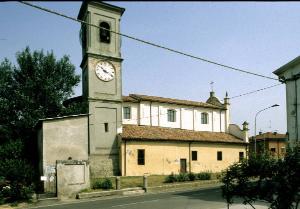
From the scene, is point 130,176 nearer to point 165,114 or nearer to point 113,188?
point 113,188

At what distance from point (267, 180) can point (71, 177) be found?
53.1 ft

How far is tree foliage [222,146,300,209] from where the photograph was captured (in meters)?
9.63

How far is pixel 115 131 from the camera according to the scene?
32.9 meters

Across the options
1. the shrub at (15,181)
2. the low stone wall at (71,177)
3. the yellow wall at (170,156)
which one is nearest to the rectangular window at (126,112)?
the yellow wall at (170,156)

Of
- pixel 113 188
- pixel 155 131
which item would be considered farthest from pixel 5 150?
pixel 155 131

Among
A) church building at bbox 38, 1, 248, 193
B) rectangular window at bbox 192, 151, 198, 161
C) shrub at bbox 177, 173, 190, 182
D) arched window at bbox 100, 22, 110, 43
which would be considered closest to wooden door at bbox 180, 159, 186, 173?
church building at bbox 38, 1, 248, 193

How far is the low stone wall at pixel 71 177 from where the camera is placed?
2266 cm

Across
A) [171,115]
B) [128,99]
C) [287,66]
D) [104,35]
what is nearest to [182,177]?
[128,99]

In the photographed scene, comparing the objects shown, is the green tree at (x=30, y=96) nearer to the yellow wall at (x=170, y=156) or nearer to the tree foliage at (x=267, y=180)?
the yellow wall at (x=170, y=156)

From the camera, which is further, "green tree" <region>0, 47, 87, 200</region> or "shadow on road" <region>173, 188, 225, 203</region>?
"green tree" <region>0, 47, 87, 200</region>

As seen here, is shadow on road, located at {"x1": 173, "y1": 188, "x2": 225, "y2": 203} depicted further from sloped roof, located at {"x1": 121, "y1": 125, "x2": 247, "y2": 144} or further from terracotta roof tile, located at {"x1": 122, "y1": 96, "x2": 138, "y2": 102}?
terracotta roof tile, located at {"x1": 122, "y1": 96, "x2": 138, "y2": 102}

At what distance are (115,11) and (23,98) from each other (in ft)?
41.0

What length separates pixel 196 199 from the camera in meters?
20.9

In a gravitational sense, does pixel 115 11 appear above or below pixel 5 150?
above
